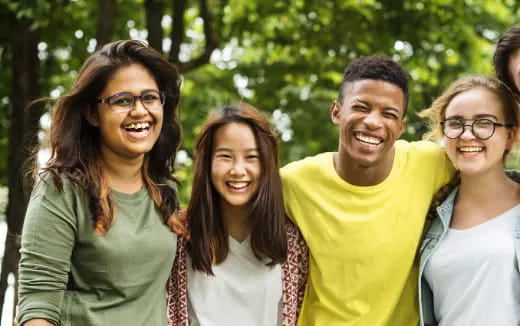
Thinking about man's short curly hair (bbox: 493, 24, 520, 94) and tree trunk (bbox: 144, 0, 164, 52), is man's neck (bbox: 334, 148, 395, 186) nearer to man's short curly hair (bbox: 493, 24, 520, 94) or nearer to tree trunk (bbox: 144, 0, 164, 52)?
man's short curly hair (bbox: 493, 24, 520, 94)

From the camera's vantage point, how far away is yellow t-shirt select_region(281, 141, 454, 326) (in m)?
3.92

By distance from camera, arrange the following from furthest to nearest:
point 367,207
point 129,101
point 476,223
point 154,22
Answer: point 154,22, point 367,207, point 476,223, point 129,101

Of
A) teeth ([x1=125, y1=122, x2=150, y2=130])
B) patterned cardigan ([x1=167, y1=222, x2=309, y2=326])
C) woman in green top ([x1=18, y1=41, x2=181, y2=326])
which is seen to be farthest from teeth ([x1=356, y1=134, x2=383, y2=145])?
teeth ([x1=125, y1=122, x2=150, y2=130])

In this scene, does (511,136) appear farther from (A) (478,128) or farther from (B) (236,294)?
(B) (236,294)

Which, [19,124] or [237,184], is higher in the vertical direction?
[19,124]

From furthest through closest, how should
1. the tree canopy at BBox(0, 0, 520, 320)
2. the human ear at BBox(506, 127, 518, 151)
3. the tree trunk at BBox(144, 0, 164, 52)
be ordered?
the tree canopy at BBox(0, 0, 520, 320)
the tree trunk at BBox(144, 0, 164, 52)
the human ear at BBox(506, 127, 518, 151)

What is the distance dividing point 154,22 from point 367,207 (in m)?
4.52

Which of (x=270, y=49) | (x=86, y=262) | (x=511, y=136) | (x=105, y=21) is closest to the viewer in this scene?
(x=86, y=262)

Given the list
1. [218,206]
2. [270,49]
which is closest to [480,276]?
[218,206]

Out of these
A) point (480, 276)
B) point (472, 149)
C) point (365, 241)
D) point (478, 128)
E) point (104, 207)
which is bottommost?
point (480, 276)

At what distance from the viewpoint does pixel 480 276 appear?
3.53m

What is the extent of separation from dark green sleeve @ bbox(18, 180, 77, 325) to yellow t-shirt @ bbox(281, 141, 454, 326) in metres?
1.46

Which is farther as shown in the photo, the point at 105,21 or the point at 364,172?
the point at 105,21

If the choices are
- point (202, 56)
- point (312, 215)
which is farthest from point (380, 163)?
point (202, 56)
